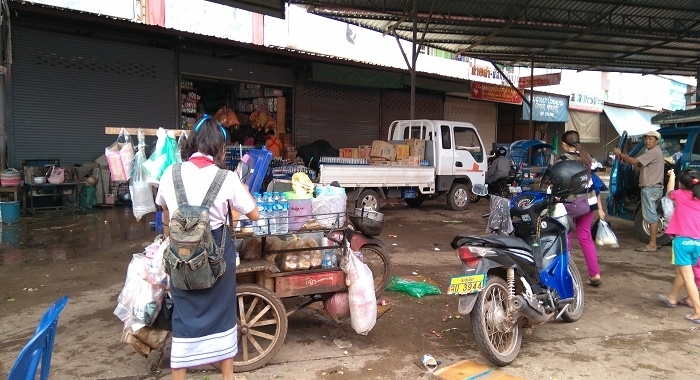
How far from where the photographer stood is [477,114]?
67.1ft

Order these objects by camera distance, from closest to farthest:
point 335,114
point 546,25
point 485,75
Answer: point 546,25 → point 335,114 → point 485,75

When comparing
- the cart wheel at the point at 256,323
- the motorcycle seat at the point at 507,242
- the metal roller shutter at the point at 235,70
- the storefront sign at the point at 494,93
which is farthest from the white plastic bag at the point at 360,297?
the storefront sign at the point at 494,93

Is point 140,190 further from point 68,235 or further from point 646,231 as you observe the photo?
point 646,231

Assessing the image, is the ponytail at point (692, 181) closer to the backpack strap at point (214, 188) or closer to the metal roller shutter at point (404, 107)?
the backpack strap at point (214, 188)

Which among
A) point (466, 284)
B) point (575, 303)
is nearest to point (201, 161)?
point (466, 284)

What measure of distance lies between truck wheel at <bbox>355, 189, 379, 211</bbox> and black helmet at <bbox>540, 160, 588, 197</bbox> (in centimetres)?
579

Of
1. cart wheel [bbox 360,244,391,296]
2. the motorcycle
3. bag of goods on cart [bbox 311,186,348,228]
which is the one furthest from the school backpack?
cart wheel [bbox 360,244,391,296]

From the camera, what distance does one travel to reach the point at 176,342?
2746mm

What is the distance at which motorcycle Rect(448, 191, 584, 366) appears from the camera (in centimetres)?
355

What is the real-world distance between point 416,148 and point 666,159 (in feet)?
15.8

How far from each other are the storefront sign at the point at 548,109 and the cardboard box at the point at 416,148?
10.5 meters

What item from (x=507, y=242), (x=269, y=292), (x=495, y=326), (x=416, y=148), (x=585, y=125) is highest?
(x=585, y=125)

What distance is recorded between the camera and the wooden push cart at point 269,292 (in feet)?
11.6

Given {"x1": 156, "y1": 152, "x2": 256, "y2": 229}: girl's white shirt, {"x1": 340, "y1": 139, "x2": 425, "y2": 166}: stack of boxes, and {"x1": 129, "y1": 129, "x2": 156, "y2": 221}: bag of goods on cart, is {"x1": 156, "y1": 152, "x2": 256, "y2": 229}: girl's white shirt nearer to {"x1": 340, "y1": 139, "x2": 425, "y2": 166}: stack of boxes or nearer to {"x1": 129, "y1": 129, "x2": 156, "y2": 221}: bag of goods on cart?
{"x1": 129, "y1": 129, "x2": 156, "y2": 221}: bag of goods on cart
